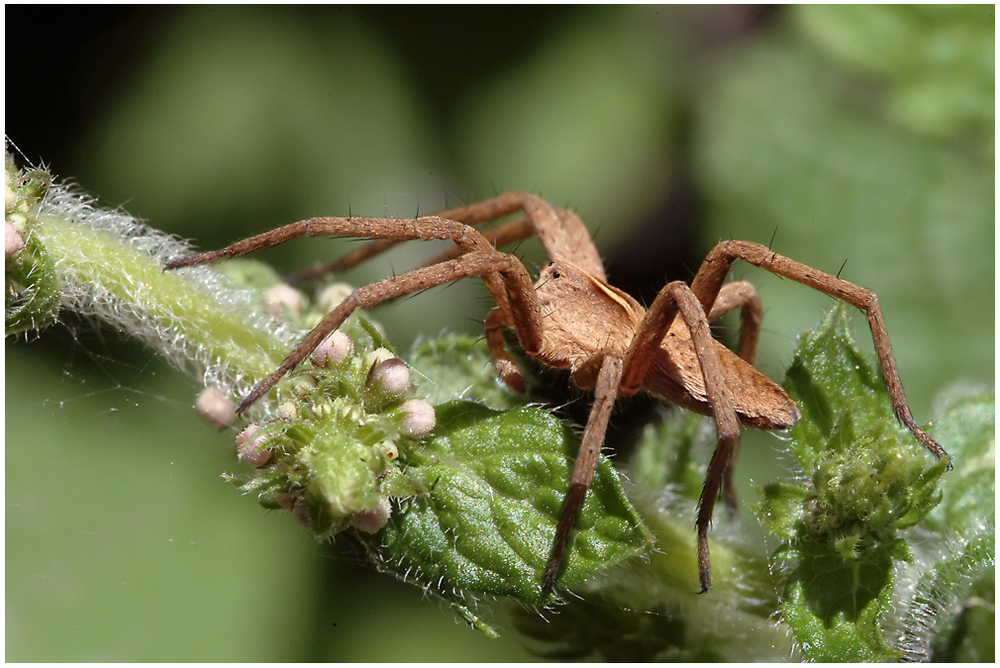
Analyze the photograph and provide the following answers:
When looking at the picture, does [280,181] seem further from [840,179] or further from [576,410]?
[840,179]

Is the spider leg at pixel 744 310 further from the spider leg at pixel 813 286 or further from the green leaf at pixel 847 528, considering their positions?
the green leaf at pixel 847 528

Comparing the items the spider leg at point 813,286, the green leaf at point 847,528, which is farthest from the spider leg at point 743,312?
the green leaf at point 847,528

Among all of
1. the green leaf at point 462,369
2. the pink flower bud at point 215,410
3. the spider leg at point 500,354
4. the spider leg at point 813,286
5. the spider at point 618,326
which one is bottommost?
the pink flower bud at point 215,410

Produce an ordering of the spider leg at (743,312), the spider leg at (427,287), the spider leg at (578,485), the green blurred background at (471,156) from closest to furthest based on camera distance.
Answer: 1. the spider leg at (578,485)
2. the spider leg at (427,287)
3. the spider leg at (743,312)
4. the green blurred background at (471,156)

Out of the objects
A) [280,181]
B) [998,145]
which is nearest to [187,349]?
[280,181]

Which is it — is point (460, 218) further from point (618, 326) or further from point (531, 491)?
Result: point (531, 491)

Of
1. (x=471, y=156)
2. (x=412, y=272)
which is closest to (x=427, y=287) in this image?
(x=412, y=272)

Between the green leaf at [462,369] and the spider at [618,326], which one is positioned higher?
the spider at [618,326]

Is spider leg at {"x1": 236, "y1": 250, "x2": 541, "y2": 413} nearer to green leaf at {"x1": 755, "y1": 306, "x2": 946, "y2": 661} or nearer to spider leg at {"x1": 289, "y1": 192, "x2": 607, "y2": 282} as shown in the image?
spider leg at {"x1": 289, "y1": 192, "x2": 607, "y2": 282}
